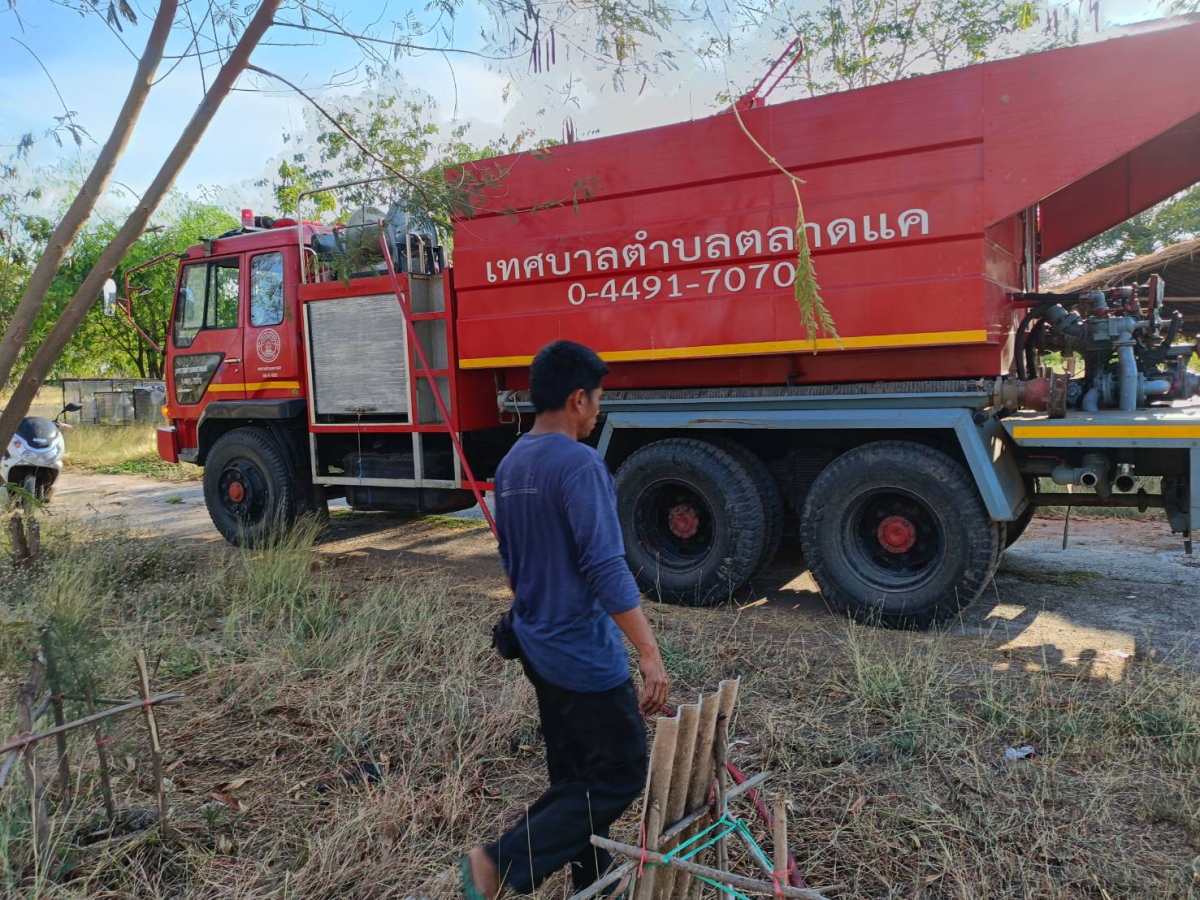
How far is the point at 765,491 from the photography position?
16.5 feet

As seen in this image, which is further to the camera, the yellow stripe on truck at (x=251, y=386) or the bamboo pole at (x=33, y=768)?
the yellow stripe on truck at (x=251, y=386)

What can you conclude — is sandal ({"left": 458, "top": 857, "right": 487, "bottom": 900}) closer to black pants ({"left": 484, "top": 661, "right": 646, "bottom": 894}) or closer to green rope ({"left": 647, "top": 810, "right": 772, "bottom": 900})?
black pants ({"left": 484, "top": 661, "right": 646, "bottom": 894})

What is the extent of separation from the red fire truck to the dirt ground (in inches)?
15.9

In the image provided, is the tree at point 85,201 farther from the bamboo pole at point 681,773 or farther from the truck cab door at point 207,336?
the truck cab door at point 207,336

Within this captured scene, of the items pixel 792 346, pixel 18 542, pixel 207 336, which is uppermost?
pixel 207 336

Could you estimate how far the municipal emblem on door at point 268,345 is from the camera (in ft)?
22.1

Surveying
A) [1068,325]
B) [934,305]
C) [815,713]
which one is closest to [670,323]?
[934,305]

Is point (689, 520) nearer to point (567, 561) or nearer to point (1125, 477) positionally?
point (1125, 477)

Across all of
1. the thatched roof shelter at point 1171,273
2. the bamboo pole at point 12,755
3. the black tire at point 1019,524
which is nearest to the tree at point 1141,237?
the thatched roof shelter at point 1171,273

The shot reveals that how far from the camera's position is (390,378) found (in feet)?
20.3

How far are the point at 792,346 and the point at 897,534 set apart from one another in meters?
1.20

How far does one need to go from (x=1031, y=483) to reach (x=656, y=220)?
8.74ft

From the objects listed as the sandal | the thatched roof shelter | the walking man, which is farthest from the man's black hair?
the thatched roof shelter

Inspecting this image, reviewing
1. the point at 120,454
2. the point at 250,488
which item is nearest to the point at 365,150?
the point at 250,488
